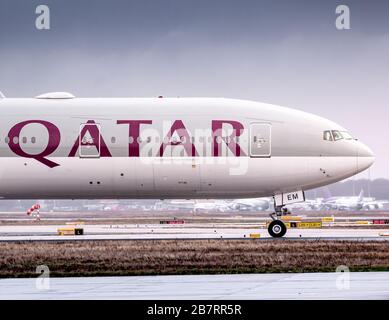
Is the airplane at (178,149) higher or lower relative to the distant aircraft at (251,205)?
higher

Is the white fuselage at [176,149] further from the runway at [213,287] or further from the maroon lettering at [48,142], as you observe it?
the runway at [213,287]

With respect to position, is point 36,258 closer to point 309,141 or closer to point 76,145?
point 76,145

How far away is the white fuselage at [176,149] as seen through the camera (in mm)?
38000

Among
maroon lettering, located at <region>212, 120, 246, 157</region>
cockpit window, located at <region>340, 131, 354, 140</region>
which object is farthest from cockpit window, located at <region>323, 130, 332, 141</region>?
maroon lettering, located at <region>212, 120, 246, 157</region>

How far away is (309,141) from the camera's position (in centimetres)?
3819

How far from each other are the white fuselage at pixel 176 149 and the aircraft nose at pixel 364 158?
0.05 m

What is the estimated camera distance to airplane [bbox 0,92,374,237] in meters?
38.0

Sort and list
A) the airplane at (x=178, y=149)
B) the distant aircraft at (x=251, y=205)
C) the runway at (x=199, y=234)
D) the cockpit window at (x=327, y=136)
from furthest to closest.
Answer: the distant aircraft at (x=251, y=205) < the runway at (x=199, y=234) < the cockpit window at (x=327, y=136) < the airplane at (x=178, y=149)

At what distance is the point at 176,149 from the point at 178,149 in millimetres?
98

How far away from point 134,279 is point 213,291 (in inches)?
156

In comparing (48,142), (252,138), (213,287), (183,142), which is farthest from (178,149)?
(213,287)

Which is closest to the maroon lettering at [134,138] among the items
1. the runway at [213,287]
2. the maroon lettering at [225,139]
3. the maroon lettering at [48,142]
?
the maroon lettering at [225,139]
